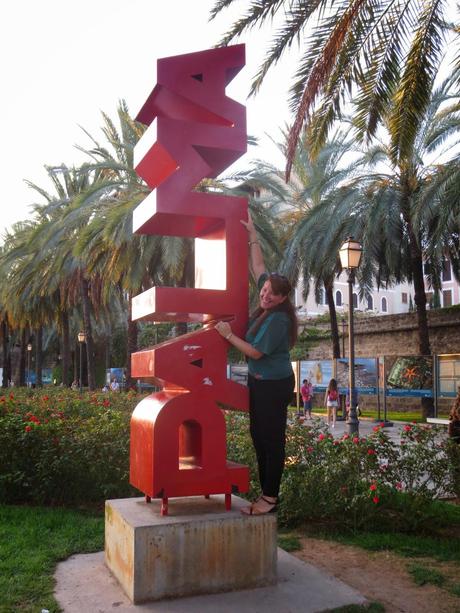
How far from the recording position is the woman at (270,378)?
395 cm

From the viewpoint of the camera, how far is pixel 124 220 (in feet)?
47.9

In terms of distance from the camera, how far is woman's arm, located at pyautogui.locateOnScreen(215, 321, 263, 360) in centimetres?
393

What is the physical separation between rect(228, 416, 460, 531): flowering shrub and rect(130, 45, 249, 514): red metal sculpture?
5.57 ft

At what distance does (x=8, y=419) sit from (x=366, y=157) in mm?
14190

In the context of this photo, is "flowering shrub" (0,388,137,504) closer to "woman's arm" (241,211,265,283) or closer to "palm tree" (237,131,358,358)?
"woman's arm" (241,211,265,283)

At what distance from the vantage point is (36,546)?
4.77 m

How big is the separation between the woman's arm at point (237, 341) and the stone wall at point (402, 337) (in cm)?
1803

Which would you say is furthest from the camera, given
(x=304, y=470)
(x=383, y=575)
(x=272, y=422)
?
(x=304, y=470)

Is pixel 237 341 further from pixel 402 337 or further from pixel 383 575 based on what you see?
pixel 402 337

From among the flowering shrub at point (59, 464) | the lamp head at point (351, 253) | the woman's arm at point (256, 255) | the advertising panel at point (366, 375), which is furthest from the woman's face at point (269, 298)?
the advertising panel at point (366, 375)

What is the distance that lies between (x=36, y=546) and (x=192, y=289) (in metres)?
2.41

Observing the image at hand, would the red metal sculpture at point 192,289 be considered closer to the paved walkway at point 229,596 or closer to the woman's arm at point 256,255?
the woman's arm at point 256,255

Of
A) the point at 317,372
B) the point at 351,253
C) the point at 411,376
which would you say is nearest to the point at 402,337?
the point at 317,372

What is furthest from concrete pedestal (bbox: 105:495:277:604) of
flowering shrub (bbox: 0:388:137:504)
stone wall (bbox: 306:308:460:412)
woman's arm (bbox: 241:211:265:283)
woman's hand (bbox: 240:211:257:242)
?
stone wall (bbox: 306:308:460:412)
